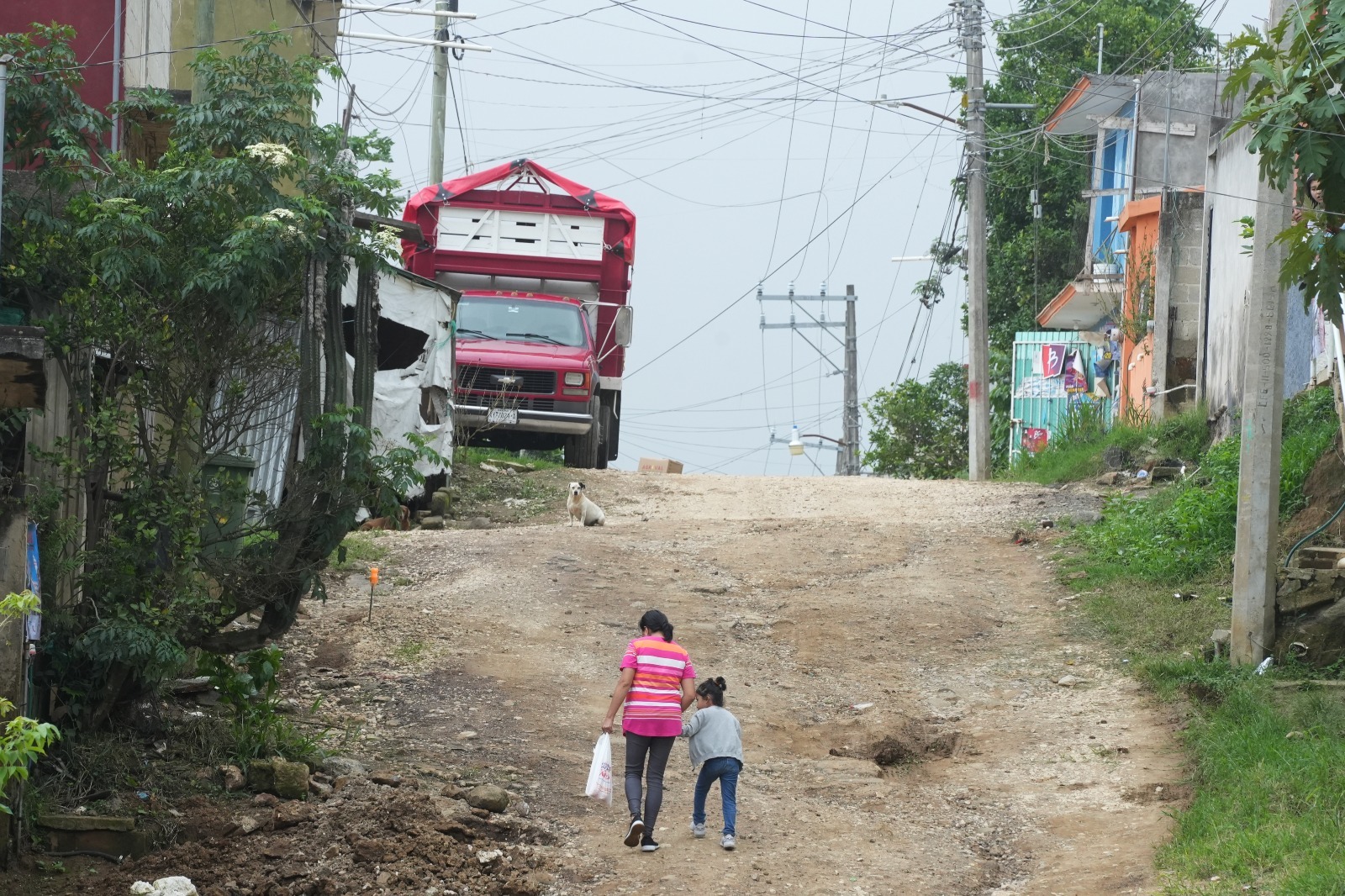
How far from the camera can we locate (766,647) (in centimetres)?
1194

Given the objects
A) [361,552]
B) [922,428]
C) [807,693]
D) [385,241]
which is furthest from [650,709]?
[922,428]

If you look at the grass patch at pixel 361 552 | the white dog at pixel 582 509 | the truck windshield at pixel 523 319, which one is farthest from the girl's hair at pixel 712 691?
the truck windshield at pixel 523 319

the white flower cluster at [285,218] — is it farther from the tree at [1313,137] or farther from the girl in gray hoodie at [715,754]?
the tree at [1313,137]

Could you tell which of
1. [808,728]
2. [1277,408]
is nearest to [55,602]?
[808,728]

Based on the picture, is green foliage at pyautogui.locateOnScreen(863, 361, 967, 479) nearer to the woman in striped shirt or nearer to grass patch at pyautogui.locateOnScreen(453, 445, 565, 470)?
grass patch at pyautogui.locateOnScreen(453, 445, 565, 470)

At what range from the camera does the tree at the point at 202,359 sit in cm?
802

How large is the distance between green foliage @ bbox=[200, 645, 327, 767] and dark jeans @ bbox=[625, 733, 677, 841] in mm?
1986

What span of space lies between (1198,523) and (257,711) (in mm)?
8491

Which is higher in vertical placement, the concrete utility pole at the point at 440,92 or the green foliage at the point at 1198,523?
the concrete utility pole at the point at 440,92

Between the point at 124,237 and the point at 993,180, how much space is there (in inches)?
1085

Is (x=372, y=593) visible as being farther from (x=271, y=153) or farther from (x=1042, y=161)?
(x=1042, y=161)

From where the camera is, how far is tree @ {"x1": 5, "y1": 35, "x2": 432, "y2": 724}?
26.3 ft

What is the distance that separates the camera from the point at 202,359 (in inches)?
328

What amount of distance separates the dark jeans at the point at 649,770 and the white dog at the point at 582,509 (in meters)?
8.43
